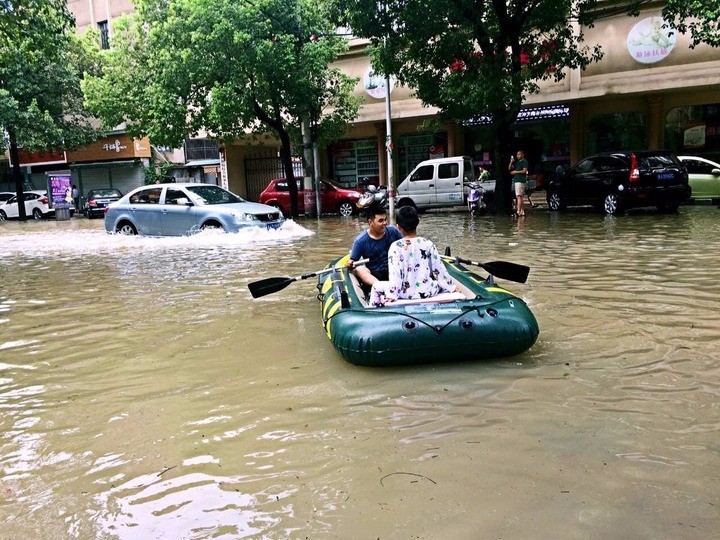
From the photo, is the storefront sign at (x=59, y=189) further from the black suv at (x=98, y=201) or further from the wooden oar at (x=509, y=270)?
the wooden oar at (x=509, y=270)

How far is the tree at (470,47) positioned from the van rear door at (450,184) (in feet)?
6.93

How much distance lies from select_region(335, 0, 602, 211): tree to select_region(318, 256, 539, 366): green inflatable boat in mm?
11796

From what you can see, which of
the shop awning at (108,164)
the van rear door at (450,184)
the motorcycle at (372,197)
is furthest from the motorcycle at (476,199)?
the shop awning at (108,164)

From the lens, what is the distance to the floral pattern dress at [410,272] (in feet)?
17.5

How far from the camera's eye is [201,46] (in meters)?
19.1

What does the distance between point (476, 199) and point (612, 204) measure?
3930mm

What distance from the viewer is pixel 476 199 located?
61.5 feet

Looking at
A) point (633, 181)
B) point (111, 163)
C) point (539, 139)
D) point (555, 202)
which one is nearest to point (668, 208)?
point (633, 181)

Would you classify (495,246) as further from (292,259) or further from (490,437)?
(490,437)

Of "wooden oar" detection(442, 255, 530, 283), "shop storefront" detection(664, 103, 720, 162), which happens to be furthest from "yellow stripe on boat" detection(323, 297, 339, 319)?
"shop storefront" detection(664, 103, 720, 162)

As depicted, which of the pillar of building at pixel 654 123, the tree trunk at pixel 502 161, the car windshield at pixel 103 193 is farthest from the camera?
the car windshield at pixel 103 193

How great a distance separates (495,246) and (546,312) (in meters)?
5.28

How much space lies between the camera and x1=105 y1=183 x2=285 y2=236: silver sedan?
13969mm

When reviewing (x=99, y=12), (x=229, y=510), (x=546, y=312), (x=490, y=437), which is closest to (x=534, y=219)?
(x=546, y=312)
